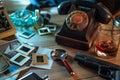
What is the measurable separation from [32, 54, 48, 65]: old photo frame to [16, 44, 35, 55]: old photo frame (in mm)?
38

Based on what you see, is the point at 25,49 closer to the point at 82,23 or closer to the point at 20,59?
the point at 20,59

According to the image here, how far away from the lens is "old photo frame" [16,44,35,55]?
100 centimetres

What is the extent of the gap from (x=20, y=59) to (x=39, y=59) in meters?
0.08

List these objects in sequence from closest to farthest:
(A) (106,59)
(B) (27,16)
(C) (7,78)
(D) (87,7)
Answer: (C) (7,78) → (A) (106,59) → (D) (87,7) → (B) (27,16)

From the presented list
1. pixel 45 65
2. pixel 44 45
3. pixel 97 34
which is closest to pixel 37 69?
pixel 45 65

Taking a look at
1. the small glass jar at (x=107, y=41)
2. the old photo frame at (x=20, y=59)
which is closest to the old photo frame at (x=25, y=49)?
the old photo frame at (x=20, y=59)

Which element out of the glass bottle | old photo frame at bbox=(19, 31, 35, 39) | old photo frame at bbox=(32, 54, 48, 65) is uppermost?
the glass bottle

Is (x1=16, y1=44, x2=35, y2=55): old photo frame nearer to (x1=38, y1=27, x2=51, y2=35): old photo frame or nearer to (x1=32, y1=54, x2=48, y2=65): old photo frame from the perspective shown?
(x1=32, y1=54, x2=48, y2=65): old photo frame

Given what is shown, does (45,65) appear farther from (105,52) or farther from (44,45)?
(105,52)

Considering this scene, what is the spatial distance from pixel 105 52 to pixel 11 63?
41 cm

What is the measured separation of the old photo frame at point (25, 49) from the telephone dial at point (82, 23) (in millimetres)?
139

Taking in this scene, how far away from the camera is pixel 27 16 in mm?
1236

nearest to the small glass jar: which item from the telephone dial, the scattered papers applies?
the telephone dial

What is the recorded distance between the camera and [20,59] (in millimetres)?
969
